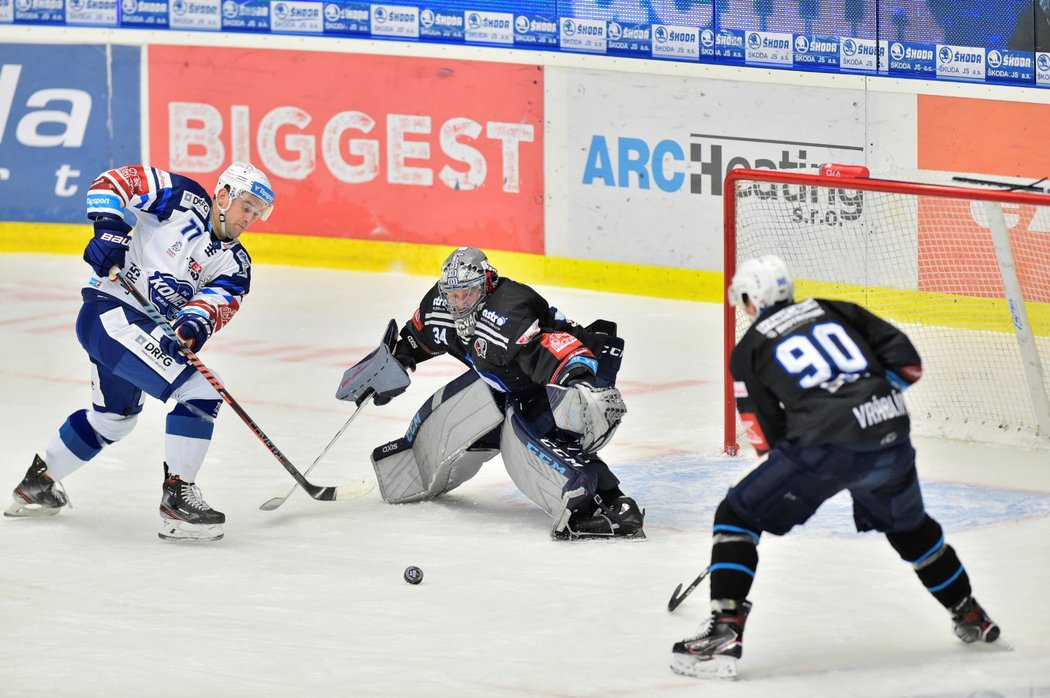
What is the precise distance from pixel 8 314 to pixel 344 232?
A: 195 cm

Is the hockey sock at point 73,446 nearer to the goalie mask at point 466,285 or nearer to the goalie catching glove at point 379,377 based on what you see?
the goalie catching glove at point 379,377

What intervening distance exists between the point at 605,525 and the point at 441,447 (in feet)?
2.02

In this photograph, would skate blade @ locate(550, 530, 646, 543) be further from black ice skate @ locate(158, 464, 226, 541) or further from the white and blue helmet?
the white and blue helmet

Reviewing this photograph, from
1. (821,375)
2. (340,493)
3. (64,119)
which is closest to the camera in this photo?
(821,375)

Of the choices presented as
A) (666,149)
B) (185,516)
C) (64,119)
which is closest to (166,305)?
(185,516)

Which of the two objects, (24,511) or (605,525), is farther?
(24,511)

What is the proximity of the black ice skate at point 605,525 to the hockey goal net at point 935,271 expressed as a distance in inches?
42.9

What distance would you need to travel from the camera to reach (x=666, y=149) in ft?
29.7

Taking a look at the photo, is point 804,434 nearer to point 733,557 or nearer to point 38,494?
point 733,557

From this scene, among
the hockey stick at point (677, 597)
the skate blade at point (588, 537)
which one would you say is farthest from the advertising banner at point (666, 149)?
the hockey stick at point (677, 597)

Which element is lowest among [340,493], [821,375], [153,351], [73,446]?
[340,493]

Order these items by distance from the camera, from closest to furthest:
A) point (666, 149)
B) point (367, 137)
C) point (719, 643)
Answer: point (719, 643)
point (666, 149)
point (367, 137)

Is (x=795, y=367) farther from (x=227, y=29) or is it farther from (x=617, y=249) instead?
(x=227, y=29)

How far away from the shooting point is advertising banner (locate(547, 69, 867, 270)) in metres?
8.62
